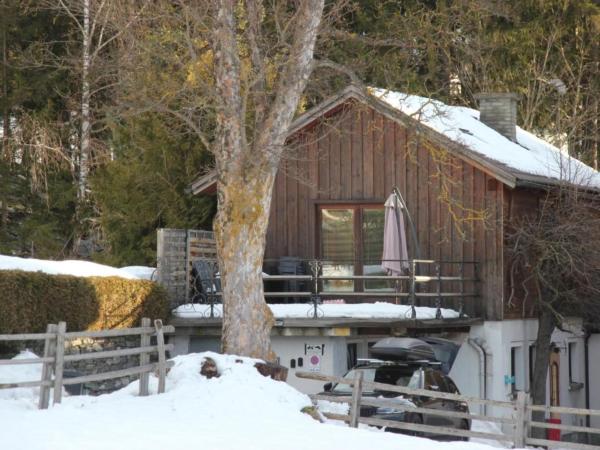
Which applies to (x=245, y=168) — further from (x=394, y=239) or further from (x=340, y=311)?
(x=394, y=239)

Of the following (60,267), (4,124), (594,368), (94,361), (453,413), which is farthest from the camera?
(4,124)

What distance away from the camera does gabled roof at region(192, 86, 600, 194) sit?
25797 millimetres

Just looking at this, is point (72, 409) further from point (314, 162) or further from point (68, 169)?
point (68, 169)

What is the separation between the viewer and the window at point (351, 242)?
27.7 metres

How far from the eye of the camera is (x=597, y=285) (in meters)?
26.7

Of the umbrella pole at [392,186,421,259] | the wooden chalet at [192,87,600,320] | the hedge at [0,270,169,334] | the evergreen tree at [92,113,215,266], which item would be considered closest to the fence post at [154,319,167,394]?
the hedge at [0,270,169,334]

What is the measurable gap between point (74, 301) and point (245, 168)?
174 inches

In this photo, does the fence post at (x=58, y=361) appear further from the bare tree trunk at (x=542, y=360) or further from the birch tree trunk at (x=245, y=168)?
the bare tree trunk at (x=542, y=360)

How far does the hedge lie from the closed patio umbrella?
459cm

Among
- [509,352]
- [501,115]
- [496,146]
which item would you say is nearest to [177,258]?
[509,352]

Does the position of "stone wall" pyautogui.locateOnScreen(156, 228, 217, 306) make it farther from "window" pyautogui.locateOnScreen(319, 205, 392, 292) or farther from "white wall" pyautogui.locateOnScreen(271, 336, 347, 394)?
"window" pyautogui.locateOnScreen(319, 205, 392, 292)

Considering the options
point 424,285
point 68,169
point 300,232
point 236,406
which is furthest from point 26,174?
point 236,406

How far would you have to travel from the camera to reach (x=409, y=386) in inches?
859

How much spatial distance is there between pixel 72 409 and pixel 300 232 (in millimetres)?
12042
